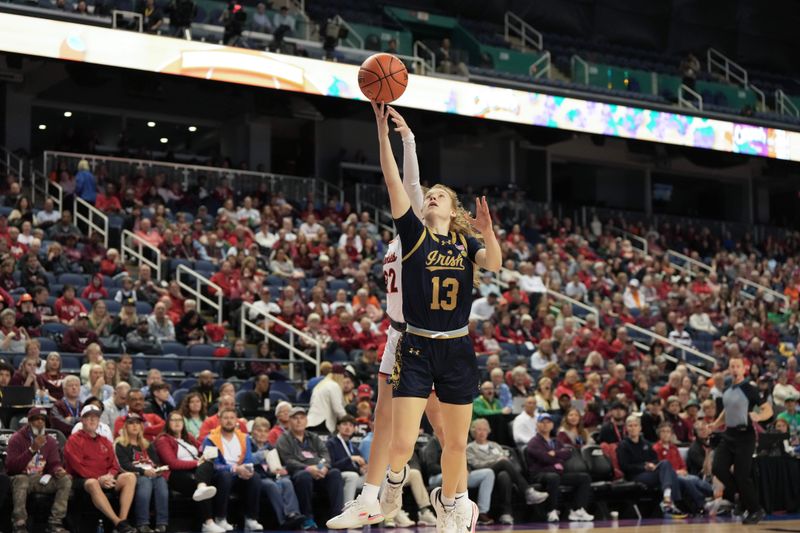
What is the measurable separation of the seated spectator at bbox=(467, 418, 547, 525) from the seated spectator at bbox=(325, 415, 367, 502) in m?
1.20

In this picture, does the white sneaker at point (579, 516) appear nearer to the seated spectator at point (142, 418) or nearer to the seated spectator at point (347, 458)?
the seated spectator at point (347, 458)

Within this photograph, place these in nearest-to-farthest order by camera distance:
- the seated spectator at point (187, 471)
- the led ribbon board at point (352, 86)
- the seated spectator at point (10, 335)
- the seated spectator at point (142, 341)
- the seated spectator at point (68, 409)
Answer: the seated spectator at point (187, 471) → the seated spectator at point (68, 409) → the seated spectator at point (10, 335) → the seated spectator at point (142, 341) → the led ribbon board at point (352, 86)

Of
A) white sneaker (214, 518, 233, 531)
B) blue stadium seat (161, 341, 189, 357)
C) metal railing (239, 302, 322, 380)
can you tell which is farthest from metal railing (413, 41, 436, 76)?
white sneaker (214, 518, 233, 531)

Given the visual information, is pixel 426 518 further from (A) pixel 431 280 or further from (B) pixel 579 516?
(A) pixel 431 280

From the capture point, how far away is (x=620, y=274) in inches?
873

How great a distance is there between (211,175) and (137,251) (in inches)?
173

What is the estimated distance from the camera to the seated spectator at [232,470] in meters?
10.9

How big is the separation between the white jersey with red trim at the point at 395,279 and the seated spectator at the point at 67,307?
332 inches

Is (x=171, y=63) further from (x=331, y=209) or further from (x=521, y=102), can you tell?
(x=521, y=102)

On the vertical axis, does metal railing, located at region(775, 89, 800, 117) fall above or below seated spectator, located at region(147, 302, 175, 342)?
above

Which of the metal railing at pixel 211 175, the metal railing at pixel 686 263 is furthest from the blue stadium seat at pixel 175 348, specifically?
the metal railing at pixel 686 263

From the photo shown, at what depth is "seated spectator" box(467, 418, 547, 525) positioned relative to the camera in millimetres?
12156

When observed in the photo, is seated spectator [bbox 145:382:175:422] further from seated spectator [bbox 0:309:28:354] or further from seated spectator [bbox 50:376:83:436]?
seated spectator [bbox 0:309:28:354]

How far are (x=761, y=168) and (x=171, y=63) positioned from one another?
18.5 m
